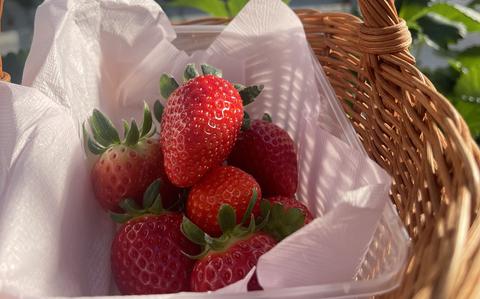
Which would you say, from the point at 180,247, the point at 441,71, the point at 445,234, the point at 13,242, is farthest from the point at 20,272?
the point at 441,71

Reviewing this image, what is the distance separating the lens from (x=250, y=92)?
612 mm

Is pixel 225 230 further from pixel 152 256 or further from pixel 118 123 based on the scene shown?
pixel 118 123

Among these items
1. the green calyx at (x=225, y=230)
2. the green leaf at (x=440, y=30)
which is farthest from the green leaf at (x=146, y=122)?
the green leaf at (x=440, y=30)

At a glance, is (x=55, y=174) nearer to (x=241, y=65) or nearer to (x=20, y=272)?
(x=20, y=272)

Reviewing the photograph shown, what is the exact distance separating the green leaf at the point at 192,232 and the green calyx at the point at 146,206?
55 millimetres

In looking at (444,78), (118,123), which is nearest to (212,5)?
(444,78)

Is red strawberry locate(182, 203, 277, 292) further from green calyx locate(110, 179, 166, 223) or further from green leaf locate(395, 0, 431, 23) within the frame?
green leaf locate(395, 0, 431, 23)

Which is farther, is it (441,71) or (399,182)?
(441,71)

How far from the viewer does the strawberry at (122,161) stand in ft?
1.84

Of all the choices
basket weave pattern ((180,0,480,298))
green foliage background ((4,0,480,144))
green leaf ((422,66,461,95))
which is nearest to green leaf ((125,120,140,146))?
basket weave pattern ((180,0,480,298))

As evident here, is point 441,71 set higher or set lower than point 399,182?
lower

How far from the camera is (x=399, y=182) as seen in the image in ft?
1.90

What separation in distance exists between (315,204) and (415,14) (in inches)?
25.9

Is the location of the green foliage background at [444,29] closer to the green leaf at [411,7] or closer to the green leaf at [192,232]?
the green leaf at [411,7]
